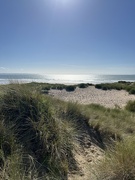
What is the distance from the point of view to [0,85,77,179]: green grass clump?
3.59 meters

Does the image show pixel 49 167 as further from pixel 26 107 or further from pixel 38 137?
pixel 26 107

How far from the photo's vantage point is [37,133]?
3969mm

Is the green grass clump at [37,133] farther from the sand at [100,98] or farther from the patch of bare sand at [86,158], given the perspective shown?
the sand at [100,98]

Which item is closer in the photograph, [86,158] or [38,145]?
[38,145]

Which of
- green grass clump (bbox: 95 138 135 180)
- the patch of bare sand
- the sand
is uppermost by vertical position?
green grass clump (bbox: 95 138 135 180)

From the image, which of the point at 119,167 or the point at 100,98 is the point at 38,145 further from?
the point at 100,98

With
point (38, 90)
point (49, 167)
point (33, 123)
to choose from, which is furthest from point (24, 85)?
point (49, 167)

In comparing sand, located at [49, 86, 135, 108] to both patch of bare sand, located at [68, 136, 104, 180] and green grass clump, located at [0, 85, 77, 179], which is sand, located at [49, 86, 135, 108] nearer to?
patch of bare sand, located at [68, 136, 104, 180]

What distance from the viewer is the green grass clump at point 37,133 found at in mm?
3593

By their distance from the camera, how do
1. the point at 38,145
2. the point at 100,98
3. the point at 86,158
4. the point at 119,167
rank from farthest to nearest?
the point at 100,98 → the point at 86,158 → the point at 38,145 → the point at 119,167

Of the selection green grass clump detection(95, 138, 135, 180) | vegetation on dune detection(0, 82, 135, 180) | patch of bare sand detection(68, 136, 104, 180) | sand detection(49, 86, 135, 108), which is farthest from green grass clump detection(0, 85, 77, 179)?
sand detection(49, 86, 135, 108)

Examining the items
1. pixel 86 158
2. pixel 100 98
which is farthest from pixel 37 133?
pixel 100 98

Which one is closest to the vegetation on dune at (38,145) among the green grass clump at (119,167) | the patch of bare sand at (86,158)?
the green grass clump at (119,167)

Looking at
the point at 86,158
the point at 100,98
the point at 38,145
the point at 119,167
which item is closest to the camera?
the point at 119,167
